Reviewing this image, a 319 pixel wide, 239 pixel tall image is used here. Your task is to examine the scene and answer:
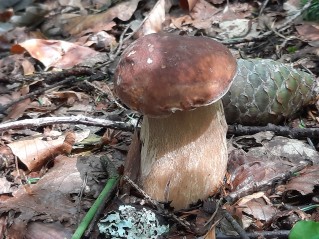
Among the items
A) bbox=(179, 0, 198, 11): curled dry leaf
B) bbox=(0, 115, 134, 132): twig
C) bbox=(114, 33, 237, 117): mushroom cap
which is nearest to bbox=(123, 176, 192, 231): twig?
bbox=(114, 33, 237, 117): mushroom cap

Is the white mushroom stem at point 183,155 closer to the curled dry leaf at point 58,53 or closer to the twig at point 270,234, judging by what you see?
the twig at point 270,234

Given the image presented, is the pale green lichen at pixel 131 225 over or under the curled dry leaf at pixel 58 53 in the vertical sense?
over

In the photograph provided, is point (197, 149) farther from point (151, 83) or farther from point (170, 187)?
point (151, 83)

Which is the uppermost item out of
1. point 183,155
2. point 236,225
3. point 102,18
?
point 183,155

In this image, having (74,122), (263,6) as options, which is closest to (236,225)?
(74,122)

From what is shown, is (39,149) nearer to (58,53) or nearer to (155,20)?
(58,53)

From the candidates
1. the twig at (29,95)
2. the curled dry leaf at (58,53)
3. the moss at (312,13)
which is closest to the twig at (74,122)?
the twig at (29,95)

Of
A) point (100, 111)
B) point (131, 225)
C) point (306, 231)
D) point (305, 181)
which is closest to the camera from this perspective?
point (306, 231)
